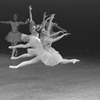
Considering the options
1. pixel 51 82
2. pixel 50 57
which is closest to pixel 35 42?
pixel 50 57

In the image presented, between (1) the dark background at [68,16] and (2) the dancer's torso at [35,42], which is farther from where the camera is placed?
(1) the dark background at [68,16]

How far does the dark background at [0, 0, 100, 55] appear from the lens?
1382 cm

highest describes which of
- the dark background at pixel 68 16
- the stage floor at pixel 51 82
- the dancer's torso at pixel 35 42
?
the dark background at pixel 68 16

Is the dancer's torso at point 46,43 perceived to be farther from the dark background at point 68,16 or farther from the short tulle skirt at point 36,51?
the dark background at point 68,16

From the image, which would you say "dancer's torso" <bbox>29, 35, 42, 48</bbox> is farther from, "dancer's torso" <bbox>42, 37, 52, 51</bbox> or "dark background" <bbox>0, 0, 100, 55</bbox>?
"dark background" <bbox>0, 0, 100, 55</bbox>

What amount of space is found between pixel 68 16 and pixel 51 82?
907 centimetres

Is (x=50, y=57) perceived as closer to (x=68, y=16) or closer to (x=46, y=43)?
(x=46, y=43)

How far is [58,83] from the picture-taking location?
6.30 m

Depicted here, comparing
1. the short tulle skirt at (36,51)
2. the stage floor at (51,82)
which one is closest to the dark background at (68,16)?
the stage floor at (51,82)

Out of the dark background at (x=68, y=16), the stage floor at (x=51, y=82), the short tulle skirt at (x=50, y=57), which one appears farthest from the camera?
the dark background at (x=68, y=16)

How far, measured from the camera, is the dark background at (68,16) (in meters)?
13.8

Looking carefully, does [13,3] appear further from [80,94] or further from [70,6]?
[80,94]

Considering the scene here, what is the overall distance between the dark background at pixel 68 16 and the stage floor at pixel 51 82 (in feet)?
17.4

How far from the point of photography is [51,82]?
21.0 ft
